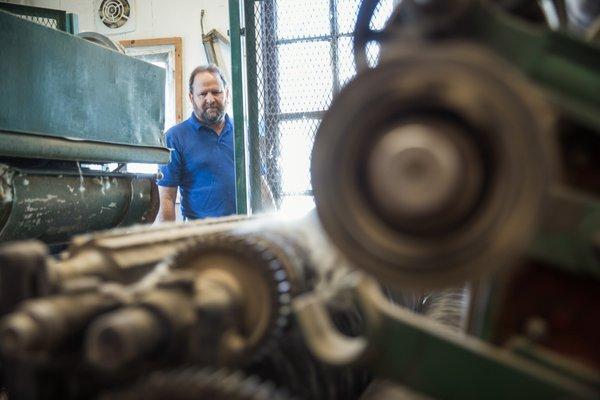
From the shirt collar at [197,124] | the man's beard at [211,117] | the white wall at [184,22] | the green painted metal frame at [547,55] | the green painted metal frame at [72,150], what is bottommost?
the green painted metal frame at [72,150]

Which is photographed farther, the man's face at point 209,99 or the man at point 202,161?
the man's face at point 209,99

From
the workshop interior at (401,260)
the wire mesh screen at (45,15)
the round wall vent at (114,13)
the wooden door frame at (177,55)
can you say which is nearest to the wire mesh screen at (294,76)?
the wire mesh screen at (45,15)

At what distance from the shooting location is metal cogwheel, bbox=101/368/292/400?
1.01 metres

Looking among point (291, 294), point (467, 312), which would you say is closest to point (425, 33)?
point (467, 312)

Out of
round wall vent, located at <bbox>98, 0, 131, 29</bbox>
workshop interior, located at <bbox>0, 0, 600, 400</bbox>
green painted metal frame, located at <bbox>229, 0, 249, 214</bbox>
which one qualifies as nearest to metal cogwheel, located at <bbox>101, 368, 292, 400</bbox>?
workshop interior, located at <bbox>0, 0, 600, 400</bbox>

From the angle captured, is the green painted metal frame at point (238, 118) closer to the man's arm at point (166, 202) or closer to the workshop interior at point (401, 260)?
the man's arm at point (166, 202)

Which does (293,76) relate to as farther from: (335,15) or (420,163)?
(420,163)

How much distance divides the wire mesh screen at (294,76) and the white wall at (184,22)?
313 centimetres

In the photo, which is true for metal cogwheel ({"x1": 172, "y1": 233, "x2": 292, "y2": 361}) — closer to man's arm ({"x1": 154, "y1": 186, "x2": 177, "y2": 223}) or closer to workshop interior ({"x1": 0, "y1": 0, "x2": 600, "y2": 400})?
workshop interior ({"x1": 0, "y1": 0, "x2": 600, "y2": 400})

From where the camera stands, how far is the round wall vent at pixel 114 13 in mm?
7234

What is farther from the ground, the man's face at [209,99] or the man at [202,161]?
the man's face at [209,99]

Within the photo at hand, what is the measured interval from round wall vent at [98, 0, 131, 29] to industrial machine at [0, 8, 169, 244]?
3.41m

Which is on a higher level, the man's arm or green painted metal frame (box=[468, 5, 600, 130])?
green painted metal frame (box=[468, 5, 600, 130])

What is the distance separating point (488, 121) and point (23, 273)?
77 cm
